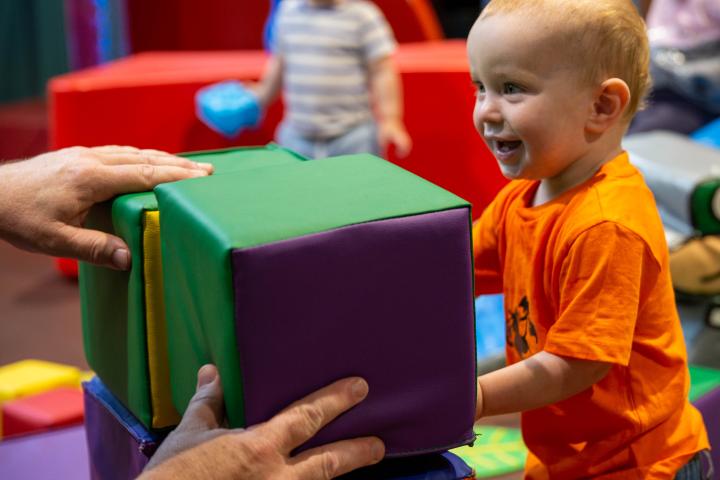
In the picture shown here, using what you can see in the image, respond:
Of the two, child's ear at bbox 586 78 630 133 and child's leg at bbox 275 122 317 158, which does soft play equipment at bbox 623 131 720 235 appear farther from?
child's leg at bbox 275 122 317 158

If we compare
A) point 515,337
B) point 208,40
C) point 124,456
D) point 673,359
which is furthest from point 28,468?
point 208,40

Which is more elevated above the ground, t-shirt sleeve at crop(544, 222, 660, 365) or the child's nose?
the child's nose

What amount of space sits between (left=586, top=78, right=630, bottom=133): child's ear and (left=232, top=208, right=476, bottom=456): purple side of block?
0.25m

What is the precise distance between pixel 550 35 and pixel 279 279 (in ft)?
1.27

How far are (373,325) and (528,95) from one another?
31 cm

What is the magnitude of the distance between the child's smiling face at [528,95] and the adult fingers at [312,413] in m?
0.32

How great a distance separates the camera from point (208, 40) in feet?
16.1

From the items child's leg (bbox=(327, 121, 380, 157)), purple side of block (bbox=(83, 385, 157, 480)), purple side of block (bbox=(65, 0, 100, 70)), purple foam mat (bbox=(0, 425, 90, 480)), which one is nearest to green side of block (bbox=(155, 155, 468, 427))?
purple side of block (bbox=(83, 385, 157, 480))

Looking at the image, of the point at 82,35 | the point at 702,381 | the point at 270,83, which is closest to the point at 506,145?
the point at 702,381

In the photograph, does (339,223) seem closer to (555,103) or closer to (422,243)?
(422,243)

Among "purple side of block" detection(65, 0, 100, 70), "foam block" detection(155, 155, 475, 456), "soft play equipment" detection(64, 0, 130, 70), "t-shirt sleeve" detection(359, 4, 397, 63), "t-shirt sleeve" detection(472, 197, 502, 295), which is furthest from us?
"purple side of block" detection(65, 0, 100, 70)

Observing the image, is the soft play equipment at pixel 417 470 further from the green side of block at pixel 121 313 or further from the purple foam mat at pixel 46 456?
the purple foam mat at pixel 46 456

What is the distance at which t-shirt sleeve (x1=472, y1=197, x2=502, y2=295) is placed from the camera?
1.12 meters

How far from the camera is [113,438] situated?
1.07 m
